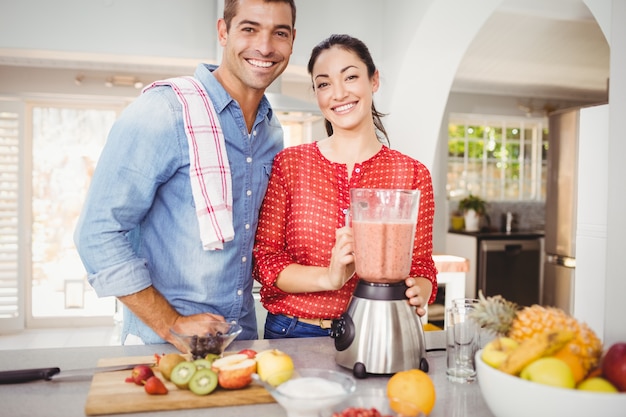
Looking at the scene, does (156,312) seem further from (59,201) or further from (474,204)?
(474,204)

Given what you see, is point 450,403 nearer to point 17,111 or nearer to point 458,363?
point 458,363

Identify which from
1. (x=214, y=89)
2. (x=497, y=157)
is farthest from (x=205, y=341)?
(x=497, y=157)

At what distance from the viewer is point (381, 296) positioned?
4.16ft

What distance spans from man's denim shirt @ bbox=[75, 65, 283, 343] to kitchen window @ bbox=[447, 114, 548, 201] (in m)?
6.03

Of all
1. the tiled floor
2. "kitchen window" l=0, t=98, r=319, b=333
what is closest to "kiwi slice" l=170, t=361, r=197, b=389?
the tiled floor

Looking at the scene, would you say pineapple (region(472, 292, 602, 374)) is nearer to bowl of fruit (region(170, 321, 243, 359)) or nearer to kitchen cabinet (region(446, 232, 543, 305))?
bowl of fruit (region(170, 321, 243, 359))

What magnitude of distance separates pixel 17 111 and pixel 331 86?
17.1 feet

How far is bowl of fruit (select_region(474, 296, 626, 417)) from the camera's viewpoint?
34.6 inches

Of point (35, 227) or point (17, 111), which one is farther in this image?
point (35, 227)

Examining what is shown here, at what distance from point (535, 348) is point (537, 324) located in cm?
10

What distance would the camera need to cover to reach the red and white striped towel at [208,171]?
4.91 ft

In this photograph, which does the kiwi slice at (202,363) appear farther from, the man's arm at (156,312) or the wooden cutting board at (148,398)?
the man's arm at (156,312)

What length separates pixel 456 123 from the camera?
7.48m

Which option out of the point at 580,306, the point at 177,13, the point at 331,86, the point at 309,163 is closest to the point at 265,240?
the point at 309,163
